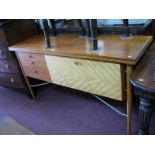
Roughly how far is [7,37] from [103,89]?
107cm

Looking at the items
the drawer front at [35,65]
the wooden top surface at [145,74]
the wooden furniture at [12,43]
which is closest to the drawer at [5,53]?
the wooden furniture at [12,43]

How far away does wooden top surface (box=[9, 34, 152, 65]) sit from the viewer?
3.61 ft

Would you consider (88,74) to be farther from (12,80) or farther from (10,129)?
(12,80)

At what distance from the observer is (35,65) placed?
1627 millimetres

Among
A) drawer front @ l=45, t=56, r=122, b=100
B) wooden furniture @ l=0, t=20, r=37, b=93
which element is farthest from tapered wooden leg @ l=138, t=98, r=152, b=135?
wooden furniture @ l=0, t=20, r=37, b=93

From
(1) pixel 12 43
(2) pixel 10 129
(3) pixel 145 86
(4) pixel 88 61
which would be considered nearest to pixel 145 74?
(3) pixel 145 86

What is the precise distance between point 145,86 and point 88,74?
1.51 feet

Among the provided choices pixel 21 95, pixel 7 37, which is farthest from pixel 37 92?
pixel 7 37

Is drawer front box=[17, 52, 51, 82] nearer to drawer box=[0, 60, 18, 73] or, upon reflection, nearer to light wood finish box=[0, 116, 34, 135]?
drawer box=[0, 60, 18, 73]

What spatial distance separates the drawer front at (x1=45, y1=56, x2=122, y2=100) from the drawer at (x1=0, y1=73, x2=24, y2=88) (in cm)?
57
